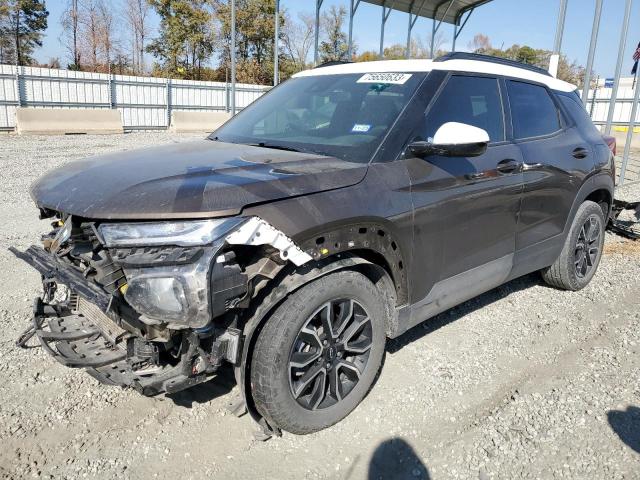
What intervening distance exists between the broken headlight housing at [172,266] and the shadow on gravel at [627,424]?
7.95 feet

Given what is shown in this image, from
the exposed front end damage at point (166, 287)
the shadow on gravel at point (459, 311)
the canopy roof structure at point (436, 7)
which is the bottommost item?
the shadow on gravel at point (459, 311)

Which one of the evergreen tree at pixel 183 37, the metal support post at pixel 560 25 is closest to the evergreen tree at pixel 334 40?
the evergreen tree at pixel 183 37

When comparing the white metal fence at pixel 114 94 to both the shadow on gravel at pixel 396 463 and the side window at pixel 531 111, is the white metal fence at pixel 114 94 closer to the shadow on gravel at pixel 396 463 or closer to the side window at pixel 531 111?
the side window at pixel 531 111

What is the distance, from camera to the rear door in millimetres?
3967

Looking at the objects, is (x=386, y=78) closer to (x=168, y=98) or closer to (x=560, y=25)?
(x=560, y=25)

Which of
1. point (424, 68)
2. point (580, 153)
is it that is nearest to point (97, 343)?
point (424, 68)

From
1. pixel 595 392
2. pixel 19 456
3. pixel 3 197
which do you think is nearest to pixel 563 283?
pixel 595 392

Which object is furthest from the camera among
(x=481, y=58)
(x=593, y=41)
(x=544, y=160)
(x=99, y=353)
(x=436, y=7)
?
(x=436, y=7)

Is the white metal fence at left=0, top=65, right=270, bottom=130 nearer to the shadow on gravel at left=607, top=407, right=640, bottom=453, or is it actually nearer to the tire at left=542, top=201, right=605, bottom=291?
the tire at left=542, top=201, right=605, bottom=291

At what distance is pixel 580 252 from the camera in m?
4.98

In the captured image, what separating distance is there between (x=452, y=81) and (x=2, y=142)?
15643mm

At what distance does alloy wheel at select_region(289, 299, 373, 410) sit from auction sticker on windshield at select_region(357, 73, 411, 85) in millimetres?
1552

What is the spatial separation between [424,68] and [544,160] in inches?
53.0

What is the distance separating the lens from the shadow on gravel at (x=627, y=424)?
287 cm
